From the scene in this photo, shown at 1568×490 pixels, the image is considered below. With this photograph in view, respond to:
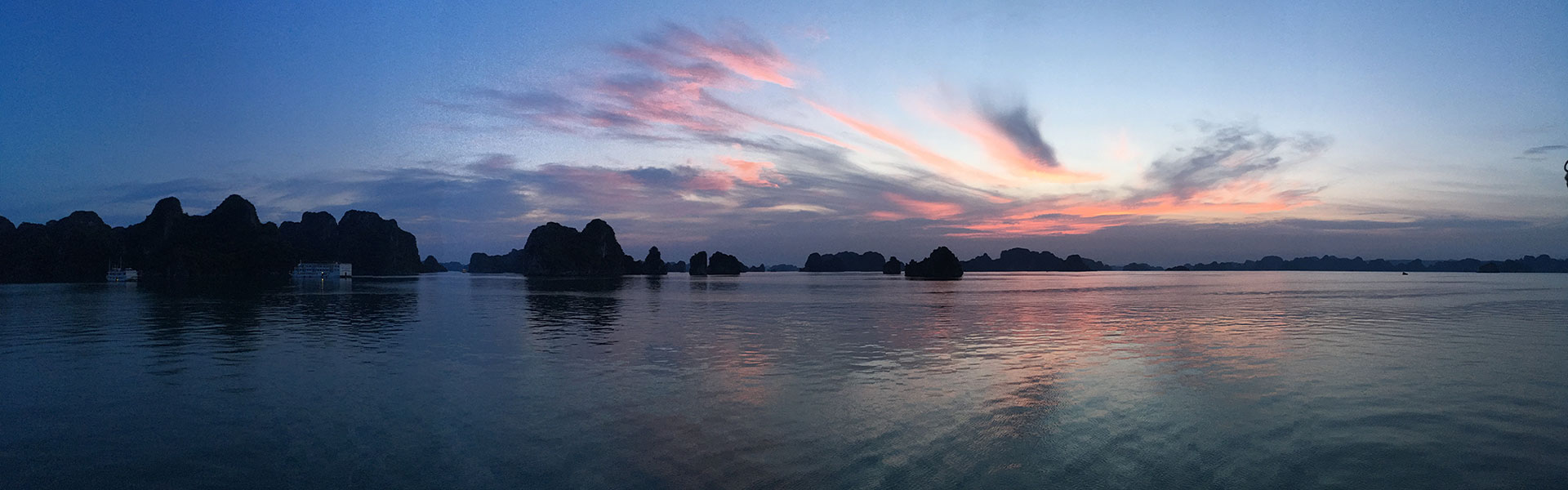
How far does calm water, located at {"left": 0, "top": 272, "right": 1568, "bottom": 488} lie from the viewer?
1194 cm

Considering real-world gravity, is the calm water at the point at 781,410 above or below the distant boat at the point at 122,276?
below

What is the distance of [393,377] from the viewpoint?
878 inches

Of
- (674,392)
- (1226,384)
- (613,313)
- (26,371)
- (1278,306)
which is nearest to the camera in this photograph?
(674,392)

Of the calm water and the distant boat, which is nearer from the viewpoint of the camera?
the calm water

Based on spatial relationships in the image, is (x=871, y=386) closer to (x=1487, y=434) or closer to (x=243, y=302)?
(x=1487, y=434)

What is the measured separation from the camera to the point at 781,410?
17031mm

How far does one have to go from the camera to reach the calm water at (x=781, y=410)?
1194 centimetres

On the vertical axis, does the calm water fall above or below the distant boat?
below

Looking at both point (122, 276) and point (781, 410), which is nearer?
point (781, 410)

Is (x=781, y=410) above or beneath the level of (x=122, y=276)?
beneath

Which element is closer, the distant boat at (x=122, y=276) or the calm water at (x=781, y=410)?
the calm water at (x=781, y=410)

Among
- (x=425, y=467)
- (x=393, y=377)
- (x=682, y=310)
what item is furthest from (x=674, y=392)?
(x=682, y=310)

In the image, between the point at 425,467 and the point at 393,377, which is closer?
the point at 425,467

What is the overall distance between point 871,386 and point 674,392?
5.63 m
